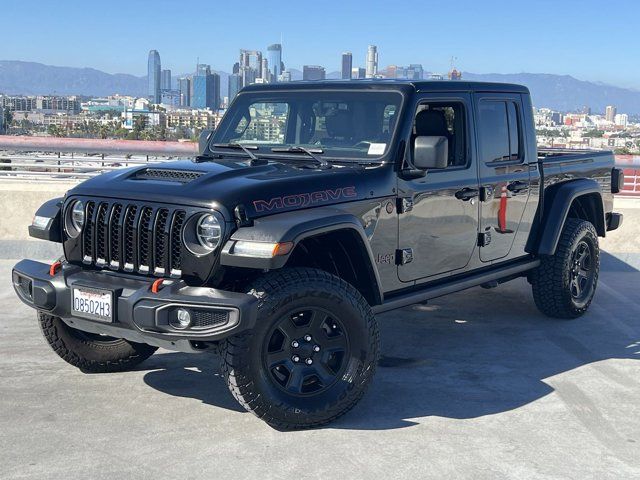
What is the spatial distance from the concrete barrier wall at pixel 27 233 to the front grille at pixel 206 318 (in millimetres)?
5940

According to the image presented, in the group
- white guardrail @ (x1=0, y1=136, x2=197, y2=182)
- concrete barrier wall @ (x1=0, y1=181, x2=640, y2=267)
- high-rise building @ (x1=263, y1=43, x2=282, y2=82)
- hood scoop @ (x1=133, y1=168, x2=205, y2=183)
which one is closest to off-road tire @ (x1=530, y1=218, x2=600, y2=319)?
concrete barrier wall @ (x1=0, y1=181, x2=640, y2=267)

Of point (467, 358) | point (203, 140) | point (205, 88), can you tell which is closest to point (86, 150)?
point (203, 140)

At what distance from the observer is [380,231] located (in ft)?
17.1

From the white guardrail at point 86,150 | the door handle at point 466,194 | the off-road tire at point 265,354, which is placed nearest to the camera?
the off-road tire at point 265,354

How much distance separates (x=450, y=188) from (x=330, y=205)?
123 cm

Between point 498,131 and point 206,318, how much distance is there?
10.3 feet

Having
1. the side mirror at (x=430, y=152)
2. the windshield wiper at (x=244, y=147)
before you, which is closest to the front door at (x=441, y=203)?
the side mirror at (x=430, y=152)

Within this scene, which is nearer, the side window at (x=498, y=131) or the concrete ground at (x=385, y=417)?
the concrete ground at (x=385, y=417)

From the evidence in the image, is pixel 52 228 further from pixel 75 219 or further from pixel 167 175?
pixel 167 175

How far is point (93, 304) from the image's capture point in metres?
4.57

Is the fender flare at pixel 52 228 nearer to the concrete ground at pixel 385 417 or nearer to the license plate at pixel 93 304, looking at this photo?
the license plate at pixel 93 304

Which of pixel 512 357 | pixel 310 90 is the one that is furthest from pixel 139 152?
pixel 512 357

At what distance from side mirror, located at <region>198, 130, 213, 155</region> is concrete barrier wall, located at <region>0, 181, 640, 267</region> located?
405 centimetres

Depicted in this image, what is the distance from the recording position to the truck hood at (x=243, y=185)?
178 inches
